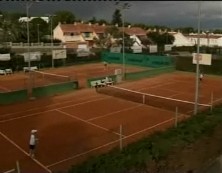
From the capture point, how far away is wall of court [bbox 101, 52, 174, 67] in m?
48.6

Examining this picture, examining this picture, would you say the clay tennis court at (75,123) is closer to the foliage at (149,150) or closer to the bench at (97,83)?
the bench at (97,83)

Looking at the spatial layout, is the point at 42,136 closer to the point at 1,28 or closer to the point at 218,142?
the point at 218,142

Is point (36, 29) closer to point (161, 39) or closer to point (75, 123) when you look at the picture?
point (161, 39)

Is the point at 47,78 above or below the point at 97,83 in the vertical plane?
below

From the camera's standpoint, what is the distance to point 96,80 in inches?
1336

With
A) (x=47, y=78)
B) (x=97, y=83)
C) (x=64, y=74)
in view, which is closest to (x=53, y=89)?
(x=97, y=83)

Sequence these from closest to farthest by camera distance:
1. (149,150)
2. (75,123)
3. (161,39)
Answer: (149,150) < (75,123) < (161,39)

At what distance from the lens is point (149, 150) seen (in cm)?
1319

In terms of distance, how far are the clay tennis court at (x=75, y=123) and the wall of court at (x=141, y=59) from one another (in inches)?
631

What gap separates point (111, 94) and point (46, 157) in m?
14.7

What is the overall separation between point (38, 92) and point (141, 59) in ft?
85.8

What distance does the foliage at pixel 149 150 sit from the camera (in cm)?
1164

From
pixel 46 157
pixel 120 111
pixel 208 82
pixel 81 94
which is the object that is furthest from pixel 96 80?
pixel 46 157

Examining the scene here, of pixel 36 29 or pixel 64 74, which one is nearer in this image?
pixel 64 74
